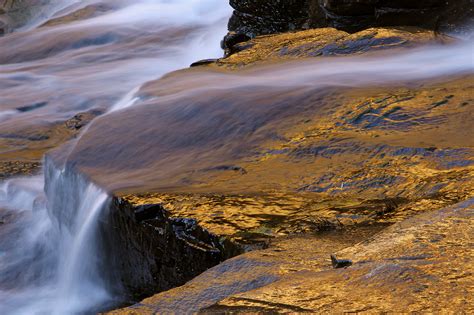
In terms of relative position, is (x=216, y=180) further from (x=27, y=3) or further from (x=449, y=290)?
(x=27, y=3)

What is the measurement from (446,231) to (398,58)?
3980 mm

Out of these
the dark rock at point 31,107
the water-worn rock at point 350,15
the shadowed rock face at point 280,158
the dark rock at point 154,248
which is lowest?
the dark rock at point 154,248

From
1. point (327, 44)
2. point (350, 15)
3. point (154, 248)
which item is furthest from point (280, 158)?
point (350, 15)

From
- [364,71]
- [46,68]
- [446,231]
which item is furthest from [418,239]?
[46,68]

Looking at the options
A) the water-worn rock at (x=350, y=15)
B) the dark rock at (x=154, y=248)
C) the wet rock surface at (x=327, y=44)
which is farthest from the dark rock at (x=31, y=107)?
the dark rock at (x=154, y=248)

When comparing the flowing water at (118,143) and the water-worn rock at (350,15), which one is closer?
the flowing water at (118,143)

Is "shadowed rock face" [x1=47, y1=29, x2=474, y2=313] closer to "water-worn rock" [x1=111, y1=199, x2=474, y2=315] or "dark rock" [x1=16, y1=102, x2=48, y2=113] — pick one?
"water-worn rock" [x1=111, y1=199, x2=474, y2=315]

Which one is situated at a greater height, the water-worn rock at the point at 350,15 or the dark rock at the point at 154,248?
the water-worn rock at the point at 350,15

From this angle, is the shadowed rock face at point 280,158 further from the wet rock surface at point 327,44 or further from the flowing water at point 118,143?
the wet rock surface at point 327,44

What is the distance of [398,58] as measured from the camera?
6.48 m

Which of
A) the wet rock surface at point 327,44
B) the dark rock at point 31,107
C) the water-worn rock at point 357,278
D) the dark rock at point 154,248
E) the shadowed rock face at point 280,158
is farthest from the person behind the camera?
the dark rock at point 31,107

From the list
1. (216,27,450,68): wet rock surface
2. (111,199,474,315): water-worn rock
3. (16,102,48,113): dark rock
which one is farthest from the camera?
(16,102,48,113): dark rock

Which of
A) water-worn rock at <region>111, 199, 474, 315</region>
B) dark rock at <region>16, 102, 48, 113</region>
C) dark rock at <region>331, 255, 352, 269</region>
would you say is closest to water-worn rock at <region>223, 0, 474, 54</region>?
dark rock at <region>16, 102, 48, 113</region>

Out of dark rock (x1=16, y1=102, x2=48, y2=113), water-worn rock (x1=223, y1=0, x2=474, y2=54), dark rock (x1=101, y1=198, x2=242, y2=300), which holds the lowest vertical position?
dark rock (x1=101, y1=198, x2=242, y2=300)
